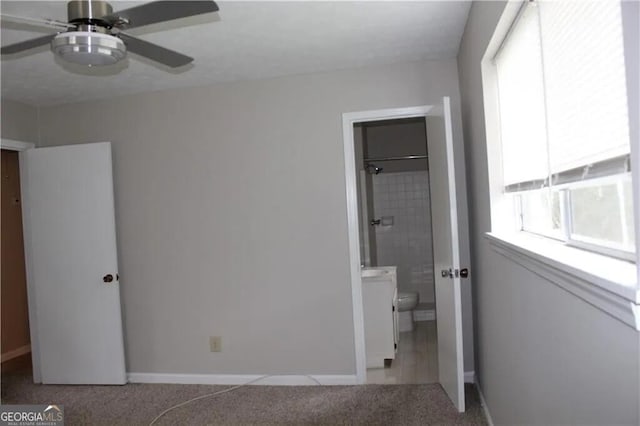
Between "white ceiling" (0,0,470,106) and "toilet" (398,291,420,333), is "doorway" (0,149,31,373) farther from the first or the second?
"toilet" (398,291,420,333)

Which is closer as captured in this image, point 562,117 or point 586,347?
point 586,347

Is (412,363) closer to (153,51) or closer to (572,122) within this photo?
(572,122)

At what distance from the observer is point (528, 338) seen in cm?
170

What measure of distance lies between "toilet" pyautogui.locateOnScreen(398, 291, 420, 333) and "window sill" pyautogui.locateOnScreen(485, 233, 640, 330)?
3.22 metres

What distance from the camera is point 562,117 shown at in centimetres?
136

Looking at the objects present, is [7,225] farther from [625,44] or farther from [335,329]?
[625,44]

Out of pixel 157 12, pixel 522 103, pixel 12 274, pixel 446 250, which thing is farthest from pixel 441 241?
pixel 12 274

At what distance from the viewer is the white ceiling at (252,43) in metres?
2.41

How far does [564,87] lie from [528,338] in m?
0.91

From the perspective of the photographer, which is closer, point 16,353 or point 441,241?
point 441,241

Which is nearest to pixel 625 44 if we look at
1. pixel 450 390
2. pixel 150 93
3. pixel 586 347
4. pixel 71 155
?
pixel 586 347

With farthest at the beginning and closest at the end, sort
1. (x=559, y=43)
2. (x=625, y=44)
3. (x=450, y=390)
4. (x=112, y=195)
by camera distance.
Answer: (x=112, y=195), (x=450, y=390), (x=559, y=43), (x=625, y=44)

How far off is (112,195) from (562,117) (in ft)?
11.2

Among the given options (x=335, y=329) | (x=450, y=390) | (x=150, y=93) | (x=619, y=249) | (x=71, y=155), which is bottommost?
(x=450, y=390)
